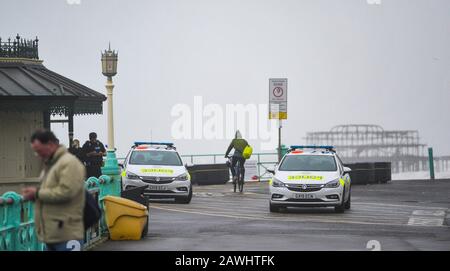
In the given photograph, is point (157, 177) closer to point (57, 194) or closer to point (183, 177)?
point (183, 177)

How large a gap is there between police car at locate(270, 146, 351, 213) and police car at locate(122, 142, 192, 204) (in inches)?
140

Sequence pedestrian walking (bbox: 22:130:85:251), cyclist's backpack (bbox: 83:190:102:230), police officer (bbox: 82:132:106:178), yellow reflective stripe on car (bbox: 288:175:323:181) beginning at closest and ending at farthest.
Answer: pedestrian walking (bbox: 22:130:85:251) → cyclist's backpack (bbox: 83:190:102:230) → yellow reflective stripe on car (bbox: 288:175:323:181) → police officer (bbox: 82:132:106:178)

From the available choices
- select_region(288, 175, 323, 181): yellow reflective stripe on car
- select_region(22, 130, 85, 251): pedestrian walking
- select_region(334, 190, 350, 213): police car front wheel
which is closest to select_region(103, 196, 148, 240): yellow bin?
select_region(22, 130, 85, 251): pedestrian walking

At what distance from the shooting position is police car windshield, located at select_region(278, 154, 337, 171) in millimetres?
28078

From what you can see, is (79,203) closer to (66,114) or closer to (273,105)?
(66,114)

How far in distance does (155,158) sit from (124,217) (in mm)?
13052

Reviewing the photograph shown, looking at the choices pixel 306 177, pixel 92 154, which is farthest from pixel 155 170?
pixel 306 177

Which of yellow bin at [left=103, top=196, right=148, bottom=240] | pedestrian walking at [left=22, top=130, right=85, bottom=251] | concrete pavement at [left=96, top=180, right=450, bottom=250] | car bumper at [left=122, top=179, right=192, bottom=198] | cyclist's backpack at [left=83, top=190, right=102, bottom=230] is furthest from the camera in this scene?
car bumper at [left=122, top=179, right=192, bottom=198]

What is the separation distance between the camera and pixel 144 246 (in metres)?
18.0

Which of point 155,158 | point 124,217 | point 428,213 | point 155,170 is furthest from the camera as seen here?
point 155,158

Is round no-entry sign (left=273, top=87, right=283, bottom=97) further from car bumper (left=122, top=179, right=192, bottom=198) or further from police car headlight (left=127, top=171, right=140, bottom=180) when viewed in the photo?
police car headlight (left=127, top=171, right=140, bottom=180)

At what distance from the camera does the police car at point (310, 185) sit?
26859 mm

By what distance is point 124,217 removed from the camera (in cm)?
1903
